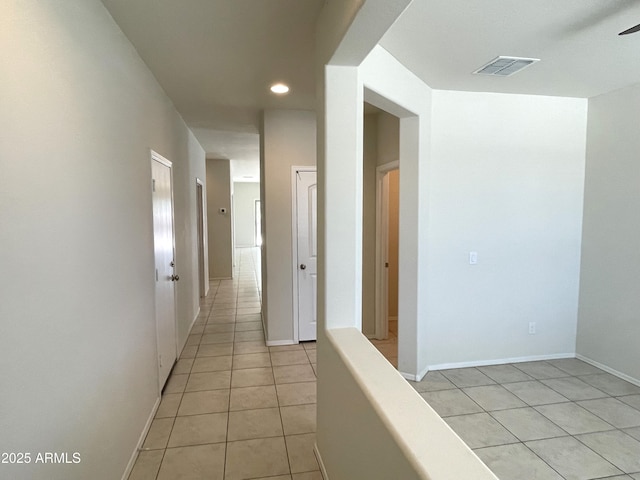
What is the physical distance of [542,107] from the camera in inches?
143

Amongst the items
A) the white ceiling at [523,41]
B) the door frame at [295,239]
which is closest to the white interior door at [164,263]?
the door frame at [295,239]

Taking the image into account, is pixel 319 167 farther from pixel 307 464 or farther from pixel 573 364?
pixel 573 364

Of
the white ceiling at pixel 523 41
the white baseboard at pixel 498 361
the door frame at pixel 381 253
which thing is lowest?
the white baseboard at pixel 498 361

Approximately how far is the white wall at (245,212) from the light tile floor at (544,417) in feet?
A: 38.6

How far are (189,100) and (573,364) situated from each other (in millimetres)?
4648

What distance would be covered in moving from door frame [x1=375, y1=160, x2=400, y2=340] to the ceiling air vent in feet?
5.41

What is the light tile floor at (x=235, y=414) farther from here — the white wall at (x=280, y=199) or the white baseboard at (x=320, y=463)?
the white wall at (x=280, y=199)

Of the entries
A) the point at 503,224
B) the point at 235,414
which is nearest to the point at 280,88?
the point at 503,224

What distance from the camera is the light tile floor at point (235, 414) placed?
7.49 feet

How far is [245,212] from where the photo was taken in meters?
14.5

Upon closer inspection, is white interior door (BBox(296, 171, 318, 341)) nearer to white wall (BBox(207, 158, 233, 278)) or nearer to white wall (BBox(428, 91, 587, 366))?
white wall (BBox(428, 91, 587, 366))

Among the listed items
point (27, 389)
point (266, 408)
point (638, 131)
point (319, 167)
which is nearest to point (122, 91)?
point (319, 167)

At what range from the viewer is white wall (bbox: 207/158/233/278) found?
8.21 meters

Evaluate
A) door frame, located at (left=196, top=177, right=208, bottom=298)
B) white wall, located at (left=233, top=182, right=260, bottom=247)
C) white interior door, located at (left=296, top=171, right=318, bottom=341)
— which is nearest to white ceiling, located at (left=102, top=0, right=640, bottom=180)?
white interior door, located at (left=296, top=171, right=318, bottom=341)
